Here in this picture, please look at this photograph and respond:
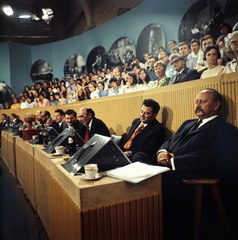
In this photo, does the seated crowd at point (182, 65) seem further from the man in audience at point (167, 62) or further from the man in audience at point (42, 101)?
the man in audience at point (42, 101)

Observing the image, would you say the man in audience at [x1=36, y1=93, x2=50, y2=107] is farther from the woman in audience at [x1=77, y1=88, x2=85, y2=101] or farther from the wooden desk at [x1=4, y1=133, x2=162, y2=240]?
the wooden desk at [x1=4, y1=133, x2=162, y2=240]

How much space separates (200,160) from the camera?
139cm

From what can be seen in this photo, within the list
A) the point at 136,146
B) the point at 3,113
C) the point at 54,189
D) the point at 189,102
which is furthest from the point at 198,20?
the point at 3,113

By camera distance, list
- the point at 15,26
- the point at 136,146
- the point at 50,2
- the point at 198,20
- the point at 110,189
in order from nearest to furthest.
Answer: the point at 110,189 → the point at 136,146 → the point at 198,20 → the point at 50,2 → the point at 15,26

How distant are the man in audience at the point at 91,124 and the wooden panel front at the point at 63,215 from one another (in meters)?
1.29

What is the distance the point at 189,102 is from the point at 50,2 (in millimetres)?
11219

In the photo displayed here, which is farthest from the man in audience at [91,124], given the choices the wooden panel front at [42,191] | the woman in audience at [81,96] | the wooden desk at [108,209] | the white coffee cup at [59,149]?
the woman in audience at [81,96]

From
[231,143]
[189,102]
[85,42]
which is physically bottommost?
[231,143]

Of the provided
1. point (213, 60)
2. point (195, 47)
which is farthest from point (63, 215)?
point (195, 47)

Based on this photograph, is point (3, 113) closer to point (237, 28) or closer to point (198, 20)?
point (198, 20)

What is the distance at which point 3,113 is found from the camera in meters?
8.18

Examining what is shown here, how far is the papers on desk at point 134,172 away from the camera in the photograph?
3.41 ft

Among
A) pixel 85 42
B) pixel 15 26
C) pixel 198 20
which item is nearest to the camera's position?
pixel 198 20

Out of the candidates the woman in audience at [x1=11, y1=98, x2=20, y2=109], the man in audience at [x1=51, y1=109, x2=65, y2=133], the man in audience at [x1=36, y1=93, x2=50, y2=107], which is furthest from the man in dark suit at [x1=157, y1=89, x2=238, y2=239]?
the woman in audience at [x1=11, y1=98, x2=20, y2=109]
